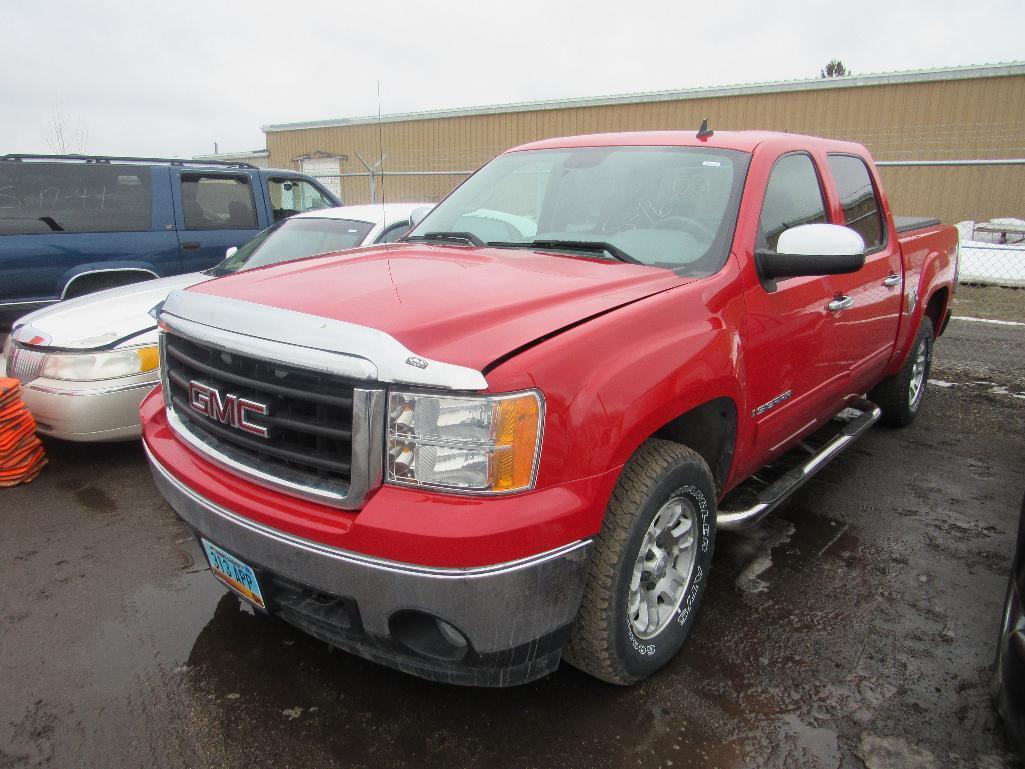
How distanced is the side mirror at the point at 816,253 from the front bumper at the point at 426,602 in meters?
1.40

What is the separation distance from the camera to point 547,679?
249cm

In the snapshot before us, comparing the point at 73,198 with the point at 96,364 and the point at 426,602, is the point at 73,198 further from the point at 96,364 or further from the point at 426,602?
the point at 426,602

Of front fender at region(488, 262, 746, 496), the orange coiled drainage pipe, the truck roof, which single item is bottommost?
the orange coiled drainage pipe

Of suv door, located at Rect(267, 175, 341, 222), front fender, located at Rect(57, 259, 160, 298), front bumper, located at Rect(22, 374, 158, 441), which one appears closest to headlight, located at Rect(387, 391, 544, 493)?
front bumper, located at Rect(22, 374, 158, 441)

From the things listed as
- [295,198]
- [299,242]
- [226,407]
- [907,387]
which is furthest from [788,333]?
[295,198]

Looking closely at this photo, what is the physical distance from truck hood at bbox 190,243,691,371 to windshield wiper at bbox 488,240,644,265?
0.06m

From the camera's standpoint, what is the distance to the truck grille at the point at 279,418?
6.36 feet

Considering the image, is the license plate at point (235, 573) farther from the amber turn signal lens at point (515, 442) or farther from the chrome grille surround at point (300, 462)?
the amber turn signal lens at point (515, 442)

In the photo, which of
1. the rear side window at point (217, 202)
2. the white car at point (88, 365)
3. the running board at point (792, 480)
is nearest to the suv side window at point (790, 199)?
the running board at point (792, 480)

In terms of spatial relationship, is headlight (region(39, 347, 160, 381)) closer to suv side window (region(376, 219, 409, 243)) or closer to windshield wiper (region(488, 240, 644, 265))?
suv side window (region(376, 219, 409, 243))

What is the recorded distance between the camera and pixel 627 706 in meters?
2.36

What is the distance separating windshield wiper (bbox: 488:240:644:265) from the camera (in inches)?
108

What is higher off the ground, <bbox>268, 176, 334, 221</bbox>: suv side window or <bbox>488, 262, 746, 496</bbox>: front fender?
<bbox>268, 176, 334, 221</bbox>: suv side window

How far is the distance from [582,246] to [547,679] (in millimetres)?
1608
